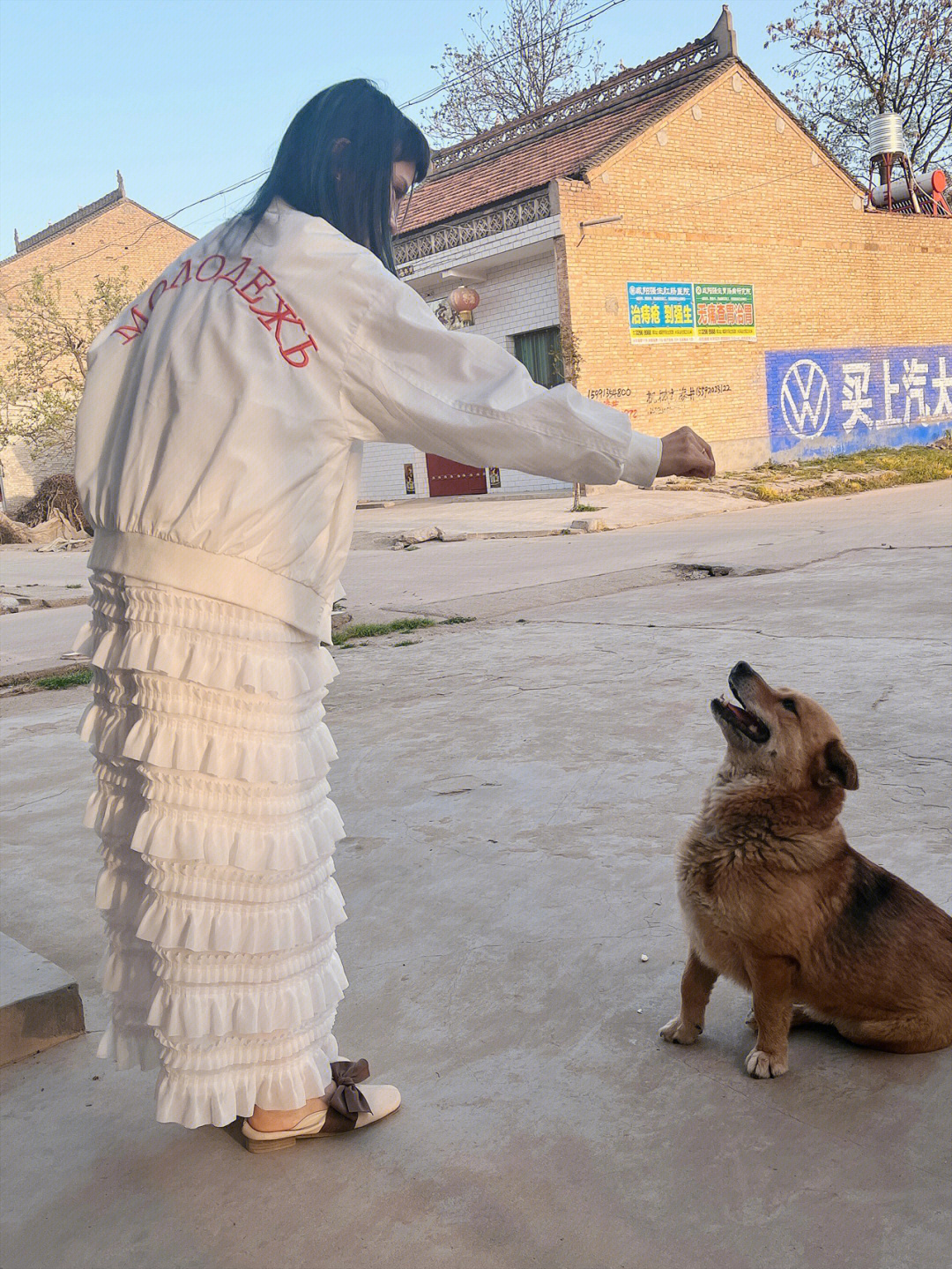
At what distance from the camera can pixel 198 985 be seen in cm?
185

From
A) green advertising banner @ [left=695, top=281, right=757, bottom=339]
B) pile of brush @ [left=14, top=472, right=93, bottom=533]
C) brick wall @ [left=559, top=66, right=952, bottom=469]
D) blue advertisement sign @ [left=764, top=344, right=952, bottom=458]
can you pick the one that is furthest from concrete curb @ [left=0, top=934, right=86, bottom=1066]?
blue advertisement sign @ [left=764, top=344, right=952, bottom=458]

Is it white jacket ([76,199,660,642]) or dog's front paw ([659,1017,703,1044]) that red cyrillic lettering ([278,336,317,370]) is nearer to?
white jacket ([76,199,660,642])

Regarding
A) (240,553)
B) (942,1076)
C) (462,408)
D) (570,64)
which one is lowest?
(942,1076)

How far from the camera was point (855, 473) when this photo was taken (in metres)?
20.6

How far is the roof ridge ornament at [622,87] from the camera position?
2106 cm

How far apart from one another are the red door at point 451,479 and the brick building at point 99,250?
11886mm

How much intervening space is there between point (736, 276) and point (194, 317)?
21.6 metres

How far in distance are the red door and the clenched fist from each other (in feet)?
66.0

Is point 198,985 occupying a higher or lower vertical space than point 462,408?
→ lower

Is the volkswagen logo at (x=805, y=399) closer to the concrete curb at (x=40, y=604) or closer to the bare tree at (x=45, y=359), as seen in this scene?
the bare tree at (x=45, y=359)

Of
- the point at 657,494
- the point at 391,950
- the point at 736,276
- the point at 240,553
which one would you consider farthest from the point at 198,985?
the point at 736,276

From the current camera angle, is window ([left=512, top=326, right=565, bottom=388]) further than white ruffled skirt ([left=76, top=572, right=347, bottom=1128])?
Yes

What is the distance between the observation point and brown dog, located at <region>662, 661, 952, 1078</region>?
223 cm

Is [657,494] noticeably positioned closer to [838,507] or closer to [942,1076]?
[838,507]
